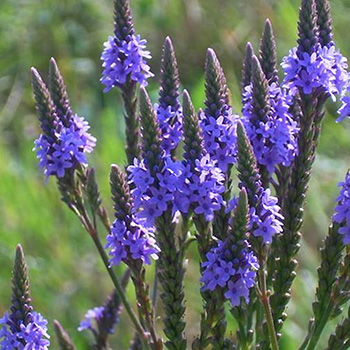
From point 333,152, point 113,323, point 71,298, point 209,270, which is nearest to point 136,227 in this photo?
point 209,270

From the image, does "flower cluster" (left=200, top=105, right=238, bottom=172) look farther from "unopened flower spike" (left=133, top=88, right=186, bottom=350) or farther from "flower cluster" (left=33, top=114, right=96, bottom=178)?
"flower cluster" (left=33, top=114, right=96, bottom=178)

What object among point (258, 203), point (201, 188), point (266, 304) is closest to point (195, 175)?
point (201, 188)

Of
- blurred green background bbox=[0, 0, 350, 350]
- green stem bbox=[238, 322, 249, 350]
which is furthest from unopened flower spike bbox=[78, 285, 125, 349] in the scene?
blurred green background bbox=[0, 0, 350, 350]

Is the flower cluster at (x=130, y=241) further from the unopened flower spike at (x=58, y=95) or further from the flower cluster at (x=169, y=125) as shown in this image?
the unopened flower spike at (x=58, y=95)

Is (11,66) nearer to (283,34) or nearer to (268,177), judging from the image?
(283,34)

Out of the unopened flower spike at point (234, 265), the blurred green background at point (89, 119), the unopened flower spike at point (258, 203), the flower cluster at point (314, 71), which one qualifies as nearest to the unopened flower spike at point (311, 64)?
the flower cluster at point (314, 71)
